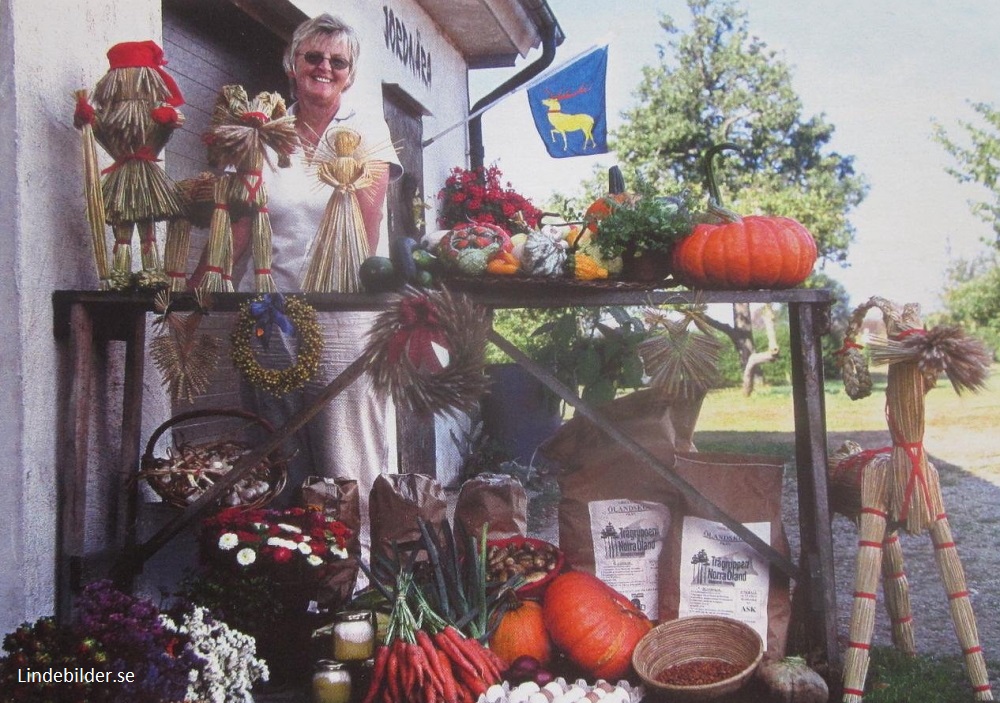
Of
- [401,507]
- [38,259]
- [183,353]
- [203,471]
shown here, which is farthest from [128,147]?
[401,507]

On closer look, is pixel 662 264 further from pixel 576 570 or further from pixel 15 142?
pixel 15 142

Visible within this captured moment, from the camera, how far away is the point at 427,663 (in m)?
2.95

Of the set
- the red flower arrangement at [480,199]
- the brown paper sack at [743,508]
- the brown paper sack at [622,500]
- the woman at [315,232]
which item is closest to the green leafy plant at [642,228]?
the brown paper sack at [622,500]

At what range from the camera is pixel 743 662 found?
316 cm

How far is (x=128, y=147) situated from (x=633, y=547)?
223 centimetres

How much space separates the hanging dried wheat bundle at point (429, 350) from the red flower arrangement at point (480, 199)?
4312 mm

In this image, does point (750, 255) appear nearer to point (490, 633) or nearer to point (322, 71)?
point (490, 633)

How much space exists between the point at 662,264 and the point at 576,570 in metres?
1.16

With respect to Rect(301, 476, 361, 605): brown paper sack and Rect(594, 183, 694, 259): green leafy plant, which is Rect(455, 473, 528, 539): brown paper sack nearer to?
Rect(301, 476, 361, 605): brown paper sack

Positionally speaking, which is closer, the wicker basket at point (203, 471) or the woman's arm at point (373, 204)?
the wicker basket at point (203, 471)

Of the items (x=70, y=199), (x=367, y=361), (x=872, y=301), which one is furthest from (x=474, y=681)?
(x=70, y=199)

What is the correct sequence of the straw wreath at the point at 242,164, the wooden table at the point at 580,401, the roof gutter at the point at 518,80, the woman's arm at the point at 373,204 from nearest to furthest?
the wooden table at the point at 580,401 → the straw wreath at the point at 242,164 → the woman's arm at the point at 373,204 → the roof gutter at the point at 518,80

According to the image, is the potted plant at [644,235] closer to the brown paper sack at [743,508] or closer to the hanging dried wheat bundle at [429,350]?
the hanging dried wheat bundle at [429,350]

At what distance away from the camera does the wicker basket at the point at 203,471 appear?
3.38 meters
